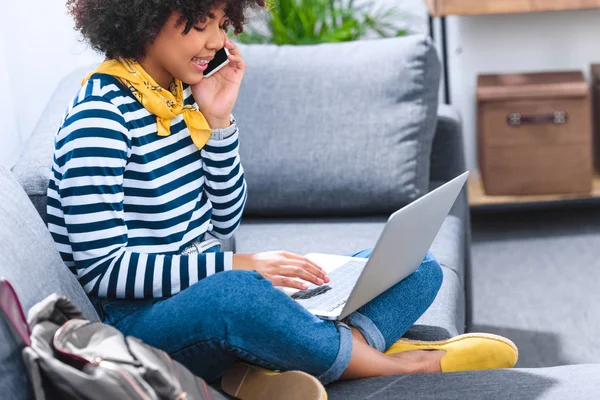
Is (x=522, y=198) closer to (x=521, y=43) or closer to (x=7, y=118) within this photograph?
(x=521, y=43)

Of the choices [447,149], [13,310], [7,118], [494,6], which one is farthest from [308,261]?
[494,6]

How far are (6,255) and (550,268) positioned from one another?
1.97m

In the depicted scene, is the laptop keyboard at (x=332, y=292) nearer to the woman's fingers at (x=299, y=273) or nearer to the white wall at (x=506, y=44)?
the woman's fingers at (x=299, y=273)

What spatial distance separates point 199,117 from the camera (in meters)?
1.56

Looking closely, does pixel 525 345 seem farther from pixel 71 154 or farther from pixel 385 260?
pixel 71 154

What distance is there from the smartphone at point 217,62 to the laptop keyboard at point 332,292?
15.5 inches

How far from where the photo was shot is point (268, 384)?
1.37 m

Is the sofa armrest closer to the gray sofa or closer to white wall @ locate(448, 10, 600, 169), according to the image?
the gray sofa

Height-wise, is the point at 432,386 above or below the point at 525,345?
above

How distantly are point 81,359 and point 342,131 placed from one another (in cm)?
131

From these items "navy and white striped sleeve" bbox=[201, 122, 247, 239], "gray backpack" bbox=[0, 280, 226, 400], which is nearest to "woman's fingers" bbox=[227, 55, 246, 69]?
"navy and white striped sleeve" bbox=[201, 122, 247, 239]

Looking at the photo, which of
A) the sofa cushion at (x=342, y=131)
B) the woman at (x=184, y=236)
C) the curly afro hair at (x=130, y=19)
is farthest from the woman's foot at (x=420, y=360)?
the sofa cushion at (x=342, y=131)

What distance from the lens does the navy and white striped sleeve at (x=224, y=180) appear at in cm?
159

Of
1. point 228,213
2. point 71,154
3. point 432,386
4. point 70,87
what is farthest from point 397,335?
point 70,87
